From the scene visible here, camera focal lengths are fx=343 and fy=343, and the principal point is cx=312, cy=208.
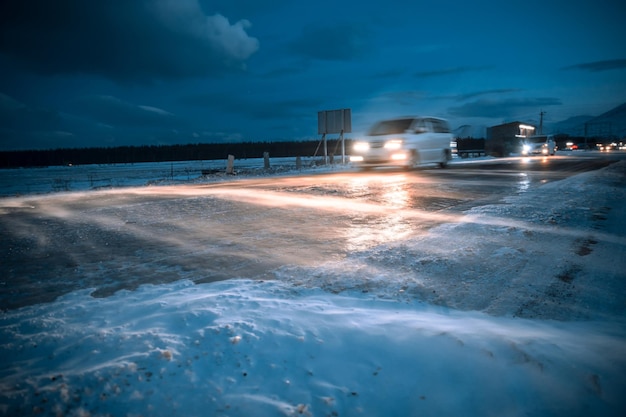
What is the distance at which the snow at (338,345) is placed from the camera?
1.56 meters

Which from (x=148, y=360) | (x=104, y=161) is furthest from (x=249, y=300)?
(x=104, y=161)

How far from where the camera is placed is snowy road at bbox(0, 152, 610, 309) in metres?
3.17

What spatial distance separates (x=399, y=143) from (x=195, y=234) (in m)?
11.0

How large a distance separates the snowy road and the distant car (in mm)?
27606

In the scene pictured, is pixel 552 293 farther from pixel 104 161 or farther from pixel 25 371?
pixel 104 161

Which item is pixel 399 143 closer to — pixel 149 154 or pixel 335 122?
pixel 335 122

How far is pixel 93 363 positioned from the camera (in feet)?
5.88

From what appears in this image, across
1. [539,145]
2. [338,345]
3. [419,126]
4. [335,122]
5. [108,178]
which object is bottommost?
[338,345]

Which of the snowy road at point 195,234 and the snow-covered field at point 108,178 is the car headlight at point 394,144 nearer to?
the snowy road at point 195,234

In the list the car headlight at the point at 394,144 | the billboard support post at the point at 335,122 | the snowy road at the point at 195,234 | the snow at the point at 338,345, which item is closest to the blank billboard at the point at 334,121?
the billboard support post at the point at 335,122

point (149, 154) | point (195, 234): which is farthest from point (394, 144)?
point (149, 154)

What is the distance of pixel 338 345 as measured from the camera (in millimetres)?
1953

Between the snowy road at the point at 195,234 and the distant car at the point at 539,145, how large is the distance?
27606mm

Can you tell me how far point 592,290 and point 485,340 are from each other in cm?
148
